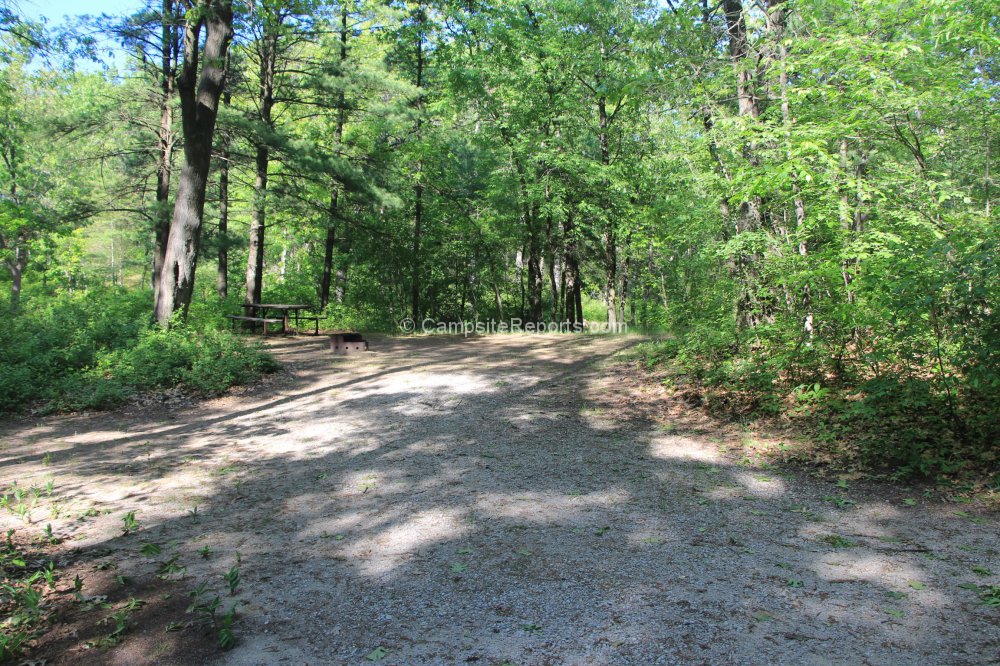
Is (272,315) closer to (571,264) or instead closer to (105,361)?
(571,264)

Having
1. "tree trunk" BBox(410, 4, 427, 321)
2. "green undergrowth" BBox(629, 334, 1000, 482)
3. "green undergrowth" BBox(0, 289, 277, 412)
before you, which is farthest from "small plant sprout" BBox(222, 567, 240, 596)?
"tree trunk" BBox(410, 4, 427, 321)

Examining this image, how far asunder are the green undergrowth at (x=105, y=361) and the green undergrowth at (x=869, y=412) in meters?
6.77

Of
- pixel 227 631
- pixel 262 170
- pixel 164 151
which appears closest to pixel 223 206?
pixel 164 151

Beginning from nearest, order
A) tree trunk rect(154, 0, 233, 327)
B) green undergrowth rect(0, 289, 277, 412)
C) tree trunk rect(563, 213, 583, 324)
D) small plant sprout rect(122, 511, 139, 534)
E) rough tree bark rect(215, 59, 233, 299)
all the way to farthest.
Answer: small plant sprout rect(122, 511, 139, 534), green undergrowth rect(0, 289, 277, 412), tree trunk rect(154, 0, 233, 327), rough tree bark rect(215, 59, 233, 299), tree trunk rect(563, 213, 583, 324)

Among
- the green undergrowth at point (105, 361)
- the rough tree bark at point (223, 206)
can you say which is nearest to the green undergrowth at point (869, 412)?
the green undergrowth at point (105, 361)

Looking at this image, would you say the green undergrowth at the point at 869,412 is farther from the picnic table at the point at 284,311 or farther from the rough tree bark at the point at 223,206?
the rough tree bark at the point at 223,206

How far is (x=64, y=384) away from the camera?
7742mm

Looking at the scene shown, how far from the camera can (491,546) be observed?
148 inches

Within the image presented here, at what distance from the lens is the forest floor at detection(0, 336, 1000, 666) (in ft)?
A: 8.84

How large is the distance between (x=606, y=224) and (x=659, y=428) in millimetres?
12315

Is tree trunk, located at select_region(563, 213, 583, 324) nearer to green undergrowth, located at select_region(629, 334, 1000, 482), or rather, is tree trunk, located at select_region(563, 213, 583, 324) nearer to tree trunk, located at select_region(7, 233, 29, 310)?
green undergrowth, located at select_region(629, 334, 1000, 482)

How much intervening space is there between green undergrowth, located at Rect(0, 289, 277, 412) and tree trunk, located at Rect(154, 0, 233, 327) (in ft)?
2.29

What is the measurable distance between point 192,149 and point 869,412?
35.4 feet

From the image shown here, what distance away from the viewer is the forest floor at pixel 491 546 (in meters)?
2.70
